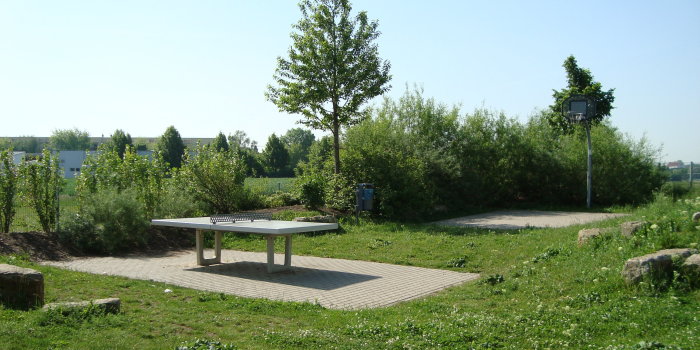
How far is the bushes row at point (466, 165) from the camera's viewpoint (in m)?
19.2

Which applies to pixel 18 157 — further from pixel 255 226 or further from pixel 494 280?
pixel 494 280

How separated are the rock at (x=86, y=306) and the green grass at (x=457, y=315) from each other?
0.15 metres

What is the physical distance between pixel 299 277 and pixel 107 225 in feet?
17.9

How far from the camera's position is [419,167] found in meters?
19.4

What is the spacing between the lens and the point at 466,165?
77.4 feet

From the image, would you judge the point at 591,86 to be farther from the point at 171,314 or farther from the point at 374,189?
the point at 171,314

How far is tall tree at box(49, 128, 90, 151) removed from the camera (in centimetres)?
11512

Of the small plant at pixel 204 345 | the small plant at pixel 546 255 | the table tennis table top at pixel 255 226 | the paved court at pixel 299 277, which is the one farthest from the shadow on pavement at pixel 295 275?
the small plant at pixel 204 345

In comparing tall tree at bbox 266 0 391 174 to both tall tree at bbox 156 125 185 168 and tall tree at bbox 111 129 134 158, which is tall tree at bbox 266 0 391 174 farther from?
tall tree at bbox 111 129 134 158

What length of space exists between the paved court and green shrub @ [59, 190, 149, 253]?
0.85m

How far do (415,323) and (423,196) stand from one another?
12.6 meters

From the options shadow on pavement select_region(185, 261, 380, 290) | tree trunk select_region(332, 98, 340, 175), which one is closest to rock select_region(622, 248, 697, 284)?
shadow on pavement select_region(185, 261, 380, 290)

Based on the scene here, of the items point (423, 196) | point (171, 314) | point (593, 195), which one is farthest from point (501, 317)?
point (593, 195)

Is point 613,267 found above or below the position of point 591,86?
below
